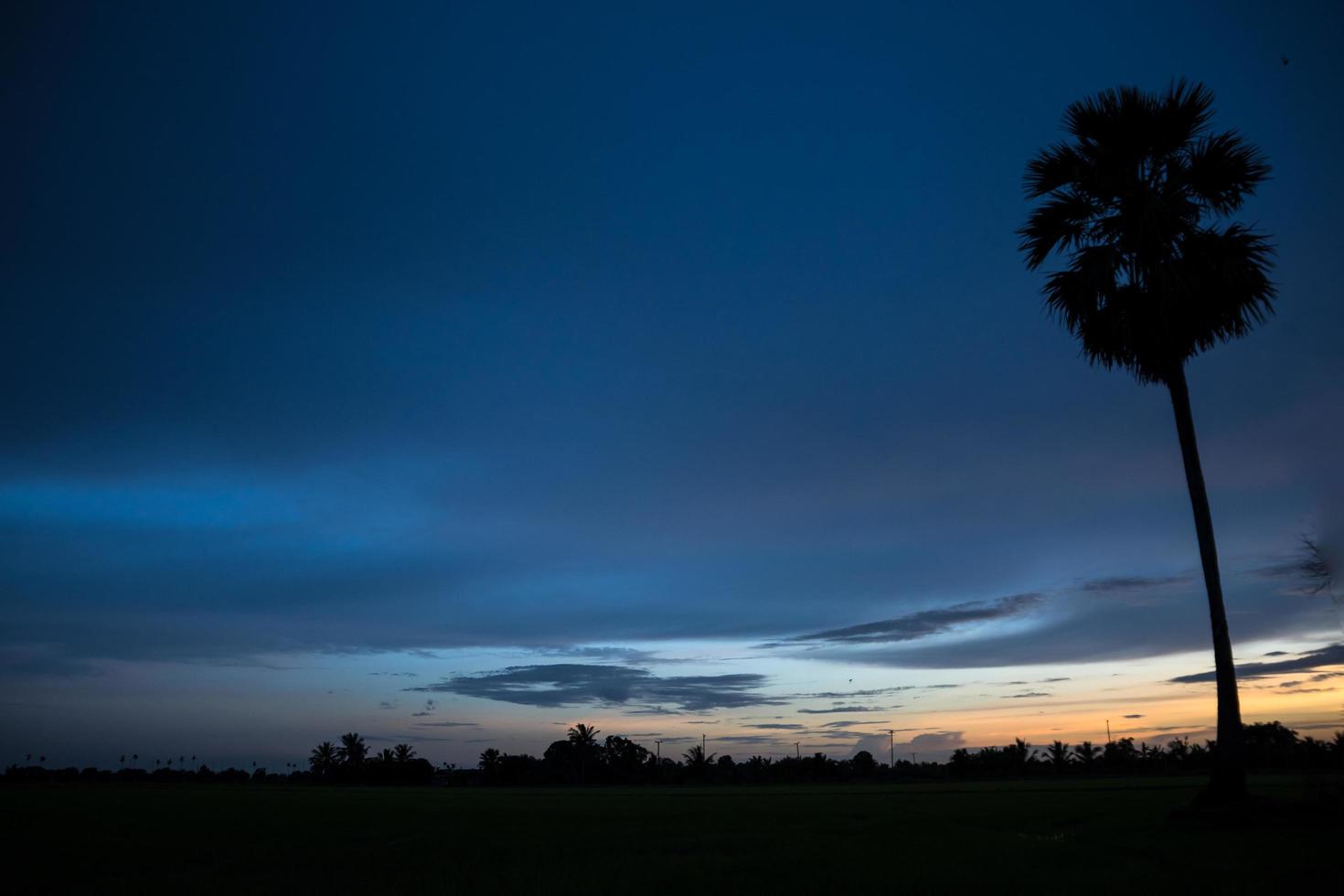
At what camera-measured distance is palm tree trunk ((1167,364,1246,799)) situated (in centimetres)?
1734

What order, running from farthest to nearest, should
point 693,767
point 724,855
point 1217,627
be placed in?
point 693,767
point 1217,627
point 724,855

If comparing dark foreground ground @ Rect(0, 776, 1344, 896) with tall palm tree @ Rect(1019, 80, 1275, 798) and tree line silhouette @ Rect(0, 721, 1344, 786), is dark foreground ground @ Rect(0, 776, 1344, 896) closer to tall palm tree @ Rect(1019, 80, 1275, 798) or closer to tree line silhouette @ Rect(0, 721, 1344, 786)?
tall palm tree @ Rect(1019, 80, 1275, 798)

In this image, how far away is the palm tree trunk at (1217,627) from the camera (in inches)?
683

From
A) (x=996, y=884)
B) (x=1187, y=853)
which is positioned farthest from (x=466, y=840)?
(x=1187, y=853)

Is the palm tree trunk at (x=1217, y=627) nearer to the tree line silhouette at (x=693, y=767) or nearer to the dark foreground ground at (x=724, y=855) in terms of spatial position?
the dark foreground ground at (x=724, y=855)

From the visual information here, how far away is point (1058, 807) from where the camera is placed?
2944 cm

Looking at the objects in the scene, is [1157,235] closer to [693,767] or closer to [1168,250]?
[1168,250]

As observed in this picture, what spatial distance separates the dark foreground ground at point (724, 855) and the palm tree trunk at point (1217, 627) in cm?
99

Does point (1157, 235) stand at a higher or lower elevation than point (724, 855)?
higher

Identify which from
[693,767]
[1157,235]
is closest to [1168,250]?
[1157,235]

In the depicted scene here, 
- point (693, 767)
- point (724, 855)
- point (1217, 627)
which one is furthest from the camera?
point (693, 767)

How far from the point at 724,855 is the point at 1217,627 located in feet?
38.6

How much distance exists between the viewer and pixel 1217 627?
60.1 feet

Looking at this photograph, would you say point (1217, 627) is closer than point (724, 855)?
No
